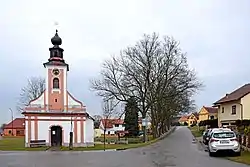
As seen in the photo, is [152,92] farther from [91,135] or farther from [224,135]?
[224,135]

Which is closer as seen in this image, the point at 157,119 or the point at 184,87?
the point at 184,87

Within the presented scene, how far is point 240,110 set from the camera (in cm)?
5831

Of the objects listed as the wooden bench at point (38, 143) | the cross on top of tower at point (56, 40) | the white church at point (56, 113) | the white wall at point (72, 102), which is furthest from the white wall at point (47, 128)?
the cross on top of tower at point (56, 40)

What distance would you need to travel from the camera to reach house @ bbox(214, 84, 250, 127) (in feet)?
190

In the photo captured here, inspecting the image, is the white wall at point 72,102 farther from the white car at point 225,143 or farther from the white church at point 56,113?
the white car at point 225,143

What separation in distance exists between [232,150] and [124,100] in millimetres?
35085

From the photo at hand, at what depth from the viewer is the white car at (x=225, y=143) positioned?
25797 millimetres

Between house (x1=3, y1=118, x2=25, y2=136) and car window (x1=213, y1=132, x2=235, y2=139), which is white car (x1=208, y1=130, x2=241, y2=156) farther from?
house (x1=3, y1=118, x2=25, y2=136)

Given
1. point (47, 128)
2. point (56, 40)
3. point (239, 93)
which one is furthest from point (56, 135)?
point (239, 93)

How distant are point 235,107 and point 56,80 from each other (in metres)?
25.4

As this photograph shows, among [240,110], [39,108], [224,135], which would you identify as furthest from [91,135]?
[224,135]

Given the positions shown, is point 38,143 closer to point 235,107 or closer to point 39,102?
point 39,102

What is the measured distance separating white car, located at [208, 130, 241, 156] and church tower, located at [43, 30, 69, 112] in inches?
1361

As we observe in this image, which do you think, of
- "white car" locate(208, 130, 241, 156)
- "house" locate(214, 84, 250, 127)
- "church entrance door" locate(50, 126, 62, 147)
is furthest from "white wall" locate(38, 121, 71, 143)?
"white car" locate(208, 130, 241, 156)
